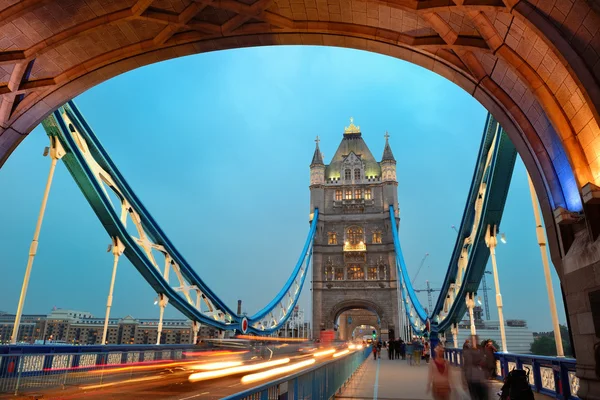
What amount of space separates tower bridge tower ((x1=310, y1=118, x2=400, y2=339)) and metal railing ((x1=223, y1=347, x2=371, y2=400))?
115ft

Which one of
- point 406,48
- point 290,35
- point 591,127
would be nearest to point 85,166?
point 290,35

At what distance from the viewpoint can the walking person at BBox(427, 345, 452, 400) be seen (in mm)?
6301

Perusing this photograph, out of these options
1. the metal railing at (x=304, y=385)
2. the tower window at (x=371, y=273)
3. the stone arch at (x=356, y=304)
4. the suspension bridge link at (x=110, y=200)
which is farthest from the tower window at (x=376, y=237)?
the metal railing at (x=304, y=385)

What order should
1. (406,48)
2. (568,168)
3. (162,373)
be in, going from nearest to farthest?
(568,168)
(406,48)
(162,373)

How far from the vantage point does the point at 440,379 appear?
20.9 ft

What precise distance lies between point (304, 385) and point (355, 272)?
4280cm

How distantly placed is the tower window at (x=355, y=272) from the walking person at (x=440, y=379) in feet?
135

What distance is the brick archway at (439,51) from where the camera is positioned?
6133 mm

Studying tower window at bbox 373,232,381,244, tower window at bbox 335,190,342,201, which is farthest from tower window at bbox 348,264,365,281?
tower window at bbox 335,190,342,201

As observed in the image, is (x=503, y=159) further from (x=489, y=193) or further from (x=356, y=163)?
(x=356, y=163)

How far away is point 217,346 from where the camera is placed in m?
13.0

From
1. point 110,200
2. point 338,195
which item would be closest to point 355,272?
point 338,195

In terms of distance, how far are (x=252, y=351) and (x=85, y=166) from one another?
887 cm

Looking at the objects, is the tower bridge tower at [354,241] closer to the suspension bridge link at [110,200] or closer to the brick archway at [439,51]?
the suspension bridge link at [110,200]
